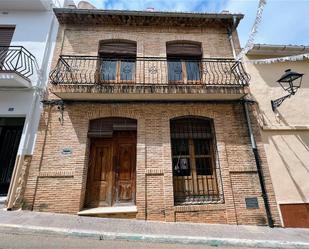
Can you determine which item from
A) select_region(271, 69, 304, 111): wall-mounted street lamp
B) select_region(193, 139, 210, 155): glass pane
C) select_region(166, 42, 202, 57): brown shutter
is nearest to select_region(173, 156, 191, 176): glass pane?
select_region(193, 139, 210, 155): glass pane

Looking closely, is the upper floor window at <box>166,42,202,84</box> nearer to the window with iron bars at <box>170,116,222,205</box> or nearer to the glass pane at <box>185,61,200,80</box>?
the glass pane at <box>185,61,200,80</box>

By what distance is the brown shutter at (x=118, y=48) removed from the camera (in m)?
6.50

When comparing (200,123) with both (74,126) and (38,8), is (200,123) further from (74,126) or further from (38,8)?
(38,8)

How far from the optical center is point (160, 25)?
6797 millimetres

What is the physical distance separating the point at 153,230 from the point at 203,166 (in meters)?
2.40

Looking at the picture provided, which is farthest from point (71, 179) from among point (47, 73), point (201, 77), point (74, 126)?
point (201, 77)

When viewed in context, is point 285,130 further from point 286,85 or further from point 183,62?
point 183,62

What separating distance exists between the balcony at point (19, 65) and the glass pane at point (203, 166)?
19.0ft

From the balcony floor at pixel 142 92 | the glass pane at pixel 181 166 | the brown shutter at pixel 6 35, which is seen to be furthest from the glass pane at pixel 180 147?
the brown shutter at pixel 6 35

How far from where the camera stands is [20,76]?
528 cm

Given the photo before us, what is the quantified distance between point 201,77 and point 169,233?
16.1ft

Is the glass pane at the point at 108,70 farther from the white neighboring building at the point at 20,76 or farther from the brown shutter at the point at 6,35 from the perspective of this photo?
the brown shutter at the point at 6,35

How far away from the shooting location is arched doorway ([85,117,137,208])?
526 centimetres

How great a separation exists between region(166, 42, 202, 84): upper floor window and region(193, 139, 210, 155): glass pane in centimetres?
207
